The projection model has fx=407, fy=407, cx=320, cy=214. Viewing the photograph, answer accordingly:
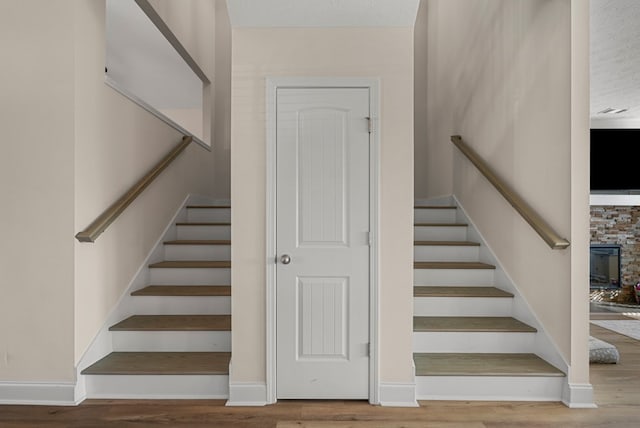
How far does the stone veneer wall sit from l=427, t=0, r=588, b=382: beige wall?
538cm

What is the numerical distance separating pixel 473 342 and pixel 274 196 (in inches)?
69.8

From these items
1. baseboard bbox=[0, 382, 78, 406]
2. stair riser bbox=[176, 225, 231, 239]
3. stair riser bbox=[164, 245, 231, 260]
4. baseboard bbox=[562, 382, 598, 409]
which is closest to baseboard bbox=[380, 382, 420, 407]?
baseboard bbox=[562, 382, 598, 409]

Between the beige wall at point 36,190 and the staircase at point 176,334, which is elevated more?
the beige wall at point 36,190

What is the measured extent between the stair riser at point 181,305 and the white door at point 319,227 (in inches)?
30.2

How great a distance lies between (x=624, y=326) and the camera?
168 inches

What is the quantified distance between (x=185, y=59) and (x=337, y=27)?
8.89ft

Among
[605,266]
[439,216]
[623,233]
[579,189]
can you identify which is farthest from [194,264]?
[623,233]

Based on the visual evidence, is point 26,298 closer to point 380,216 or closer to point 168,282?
point 168,282

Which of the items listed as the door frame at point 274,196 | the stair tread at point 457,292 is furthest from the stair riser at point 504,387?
the stair tread at point 457,292

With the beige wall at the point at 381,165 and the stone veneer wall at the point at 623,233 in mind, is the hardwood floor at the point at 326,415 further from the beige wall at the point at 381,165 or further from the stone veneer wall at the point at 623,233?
the stone veneer wall at the point at 623,233

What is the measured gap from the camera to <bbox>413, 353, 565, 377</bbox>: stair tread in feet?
8.66

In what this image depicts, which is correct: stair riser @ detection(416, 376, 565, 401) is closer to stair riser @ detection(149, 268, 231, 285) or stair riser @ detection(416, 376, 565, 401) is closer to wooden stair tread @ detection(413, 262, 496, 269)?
wooden stair tread @ detection(413, 262, 496, 269)

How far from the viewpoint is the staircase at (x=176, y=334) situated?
105 inches

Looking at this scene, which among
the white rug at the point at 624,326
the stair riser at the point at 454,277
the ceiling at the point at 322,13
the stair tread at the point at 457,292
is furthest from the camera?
the white rug at the point at 624,326
